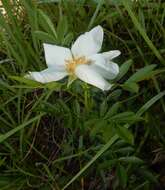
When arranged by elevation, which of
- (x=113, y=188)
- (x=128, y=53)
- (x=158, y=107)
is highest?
(x=128, y=53)

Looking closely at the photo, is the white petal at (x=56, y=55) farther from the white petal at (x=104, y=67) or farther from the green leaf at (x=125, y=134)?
the green leaf at (x=125, y=134)

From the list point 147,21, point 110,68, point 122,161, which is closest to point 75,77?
point 110,68

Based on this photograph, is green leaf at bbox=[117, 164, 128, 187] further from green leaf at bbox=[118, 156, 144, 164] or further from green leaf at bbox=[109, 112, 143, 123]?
green leaf at bbox=[109, 112, 143, 123]

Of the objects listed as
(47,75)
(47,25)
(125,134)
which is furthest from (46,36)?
(125,134)

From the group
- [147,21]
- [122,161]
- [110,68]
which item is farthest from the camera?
[147,21]

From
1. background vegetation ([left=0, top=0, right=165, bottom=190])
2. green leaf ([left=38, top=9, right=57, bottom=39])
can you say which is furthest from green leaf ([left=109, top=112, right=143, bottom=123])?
green leaf ([left=38, top=9, right=57, bottom=39])

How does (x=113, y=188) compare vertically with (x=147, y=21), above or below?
below

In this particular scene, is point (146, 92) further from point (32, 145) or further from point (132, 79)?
point (32, 145)
